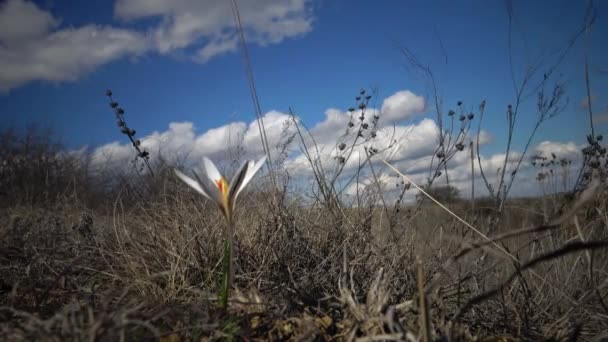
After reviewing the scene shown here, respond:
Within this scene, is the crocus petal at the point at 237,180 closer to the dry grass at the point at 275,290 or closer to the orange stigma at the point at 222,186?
the orange stigma at the point at 222,186

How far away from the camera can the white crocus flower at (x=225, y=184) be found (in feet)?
4.35

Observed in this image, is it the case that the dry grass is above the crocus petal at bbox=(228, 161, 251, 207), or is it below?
below

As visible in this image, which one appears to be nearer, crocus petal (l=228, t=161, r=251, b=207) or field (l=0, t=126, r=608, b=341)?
field (l=0, t=126, r=608, b=341)

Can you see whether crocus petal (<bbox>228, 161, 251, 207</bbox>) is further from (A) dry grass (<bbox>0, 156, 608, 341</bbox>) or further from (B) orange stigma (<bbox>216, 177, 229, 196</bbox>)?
(A) dry grass (<bbox>0, 156, 608, 341</bbox>)

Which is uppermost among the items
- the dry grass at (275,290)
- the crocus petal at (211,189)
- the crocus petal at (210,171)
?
the crocus petal at (210,171)

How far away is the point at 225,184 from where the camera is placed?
1.38 metres

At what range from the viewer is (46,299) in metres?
1.68

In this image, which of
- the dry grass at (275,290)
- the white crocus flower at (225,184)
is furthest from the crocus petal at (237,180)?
the dry grass at (275,290)

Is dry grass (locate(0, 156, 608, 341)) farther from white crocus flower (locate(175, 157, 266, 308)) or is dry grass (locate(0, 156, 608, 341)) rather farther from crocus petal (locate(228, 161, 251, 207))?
crocus petal (locate(228, 161, 251, 207))

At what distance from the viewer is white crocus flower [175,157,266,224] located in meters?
1.33

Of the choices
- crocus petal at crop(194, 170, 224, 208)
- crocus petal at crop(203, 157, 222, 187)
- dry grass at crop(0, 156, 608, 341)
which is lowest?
dry grass at crop(0, 156, 608, 341)

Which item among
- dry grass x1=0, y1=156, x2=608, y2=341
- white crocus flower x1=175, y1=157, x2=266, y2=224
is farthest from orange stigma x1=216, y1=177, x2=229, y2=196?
dry grass x1=0, y1=156, x2=608, y2=341

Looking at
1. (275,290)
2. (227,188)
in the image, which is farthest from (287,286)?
(227,188)

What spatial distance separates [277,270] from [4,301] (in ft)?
4.34
